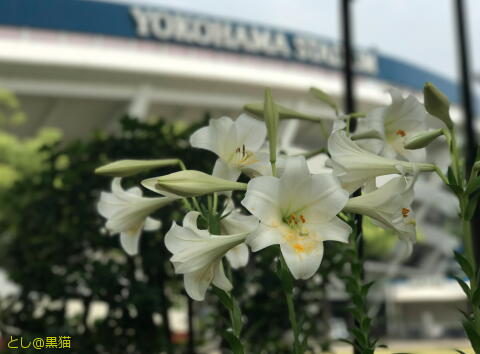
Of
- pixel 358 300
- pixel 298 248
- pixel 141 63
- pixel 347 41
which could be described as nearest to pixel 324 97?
pixel 358 300

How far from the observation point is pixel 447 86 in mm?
38656

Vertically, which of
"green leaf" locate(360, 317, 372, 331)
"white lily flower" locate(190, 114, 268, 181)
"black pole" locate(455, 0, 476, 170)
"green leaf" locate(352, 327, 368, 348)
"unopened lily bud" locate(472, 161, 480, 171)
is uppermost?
"black pole" locate(455, 0, 476, 170)

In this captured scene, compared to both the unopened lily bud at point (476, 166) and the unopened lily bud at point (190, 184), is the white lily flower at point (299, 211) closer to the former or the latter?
the unopened lily bud at point (190, 184)

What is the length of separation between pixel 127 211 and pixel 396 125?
835 mm

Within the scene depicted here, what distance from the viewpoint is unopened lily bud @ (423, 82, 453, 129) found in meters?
1.50

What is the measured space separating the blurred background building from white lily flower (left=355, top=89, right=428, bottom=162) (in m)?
19.9

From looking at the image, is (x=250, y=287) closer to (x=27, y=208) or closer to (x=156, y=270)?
(x=156, y=270)

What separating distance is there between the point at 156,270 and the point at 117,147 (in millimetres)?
876

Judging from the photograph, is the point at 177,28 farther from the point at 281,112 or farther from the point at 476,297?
the point at 476,297

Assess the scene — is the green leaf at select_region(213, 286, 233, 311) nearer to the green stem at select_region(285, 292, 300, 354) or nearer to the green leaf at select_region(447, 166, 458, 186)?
the green stem at select_region(285, 292, 300, 354)

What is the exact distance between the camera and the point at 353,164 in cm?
148

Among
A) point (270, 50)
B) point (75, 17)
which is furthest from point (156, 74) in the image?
point (270, 50)

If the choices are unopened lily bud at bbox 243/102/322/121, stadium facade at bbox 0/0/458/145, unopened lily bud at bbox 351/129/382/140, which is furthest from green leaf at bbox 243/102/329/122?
stadium facade at bbox 0/0/458/145

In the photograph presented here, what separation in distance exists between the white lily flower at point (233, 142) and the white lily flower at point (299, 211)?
1.02 feet
